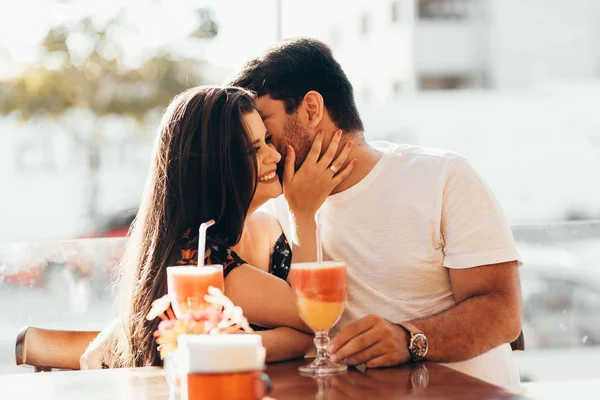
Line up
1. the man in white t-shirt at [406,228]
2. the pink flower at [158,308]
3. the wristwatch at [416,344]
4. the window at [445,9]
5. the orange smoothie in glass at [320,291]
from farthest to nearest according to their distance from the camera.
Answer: the window at [445,9] → the man in white t-shirt at [406,228] → the wristwatch at [416,344] → the orange smoothie in glass at [320,291] → the pink flower at [158,308]

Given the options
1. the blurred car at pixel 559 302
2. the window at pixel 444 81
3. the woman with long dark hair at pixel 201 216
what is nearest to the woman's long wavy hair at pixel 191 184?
the woman with long dark hair at pixel 201 216

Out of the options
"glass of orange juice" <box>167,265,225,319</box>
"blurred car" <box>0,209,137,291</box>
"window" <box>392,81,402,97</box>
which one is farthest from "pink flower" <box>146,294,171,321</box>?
"window" <box>392,81,402,97</box>

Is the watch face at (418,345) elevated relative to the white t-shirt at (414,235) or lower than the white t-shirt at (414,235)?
lower

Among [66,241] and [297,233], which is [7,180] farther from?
[297,233]

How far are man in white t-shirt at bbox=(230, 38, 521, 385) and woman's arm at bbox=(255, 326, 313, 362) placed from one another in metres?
0.26

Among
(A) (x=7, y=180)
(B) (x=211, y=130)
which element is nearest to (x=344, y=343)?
(B) (x=211, y=130)

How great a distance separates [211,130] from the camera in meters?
2.02

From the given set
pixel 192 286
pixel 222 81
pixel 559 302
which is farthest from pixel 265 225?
pixel 559 302

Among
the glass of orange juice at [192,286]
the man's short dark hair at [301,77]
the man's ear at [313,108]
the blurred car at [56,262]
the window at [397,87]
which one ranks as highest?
the man's short dark hair at [301,77]

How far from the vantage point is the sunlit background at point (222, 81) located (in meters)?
3.86

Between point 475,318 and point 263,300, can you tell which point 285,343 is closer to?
point 263,300

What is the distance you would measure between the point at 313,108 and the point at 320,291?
0.85 m

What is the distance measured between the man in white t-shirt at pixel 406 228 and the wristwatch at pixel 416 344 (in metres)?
0.05

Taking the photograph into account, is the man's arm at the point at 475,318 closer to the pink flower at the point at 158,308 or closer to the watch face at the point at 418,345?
the watch face at the point at 418,345
